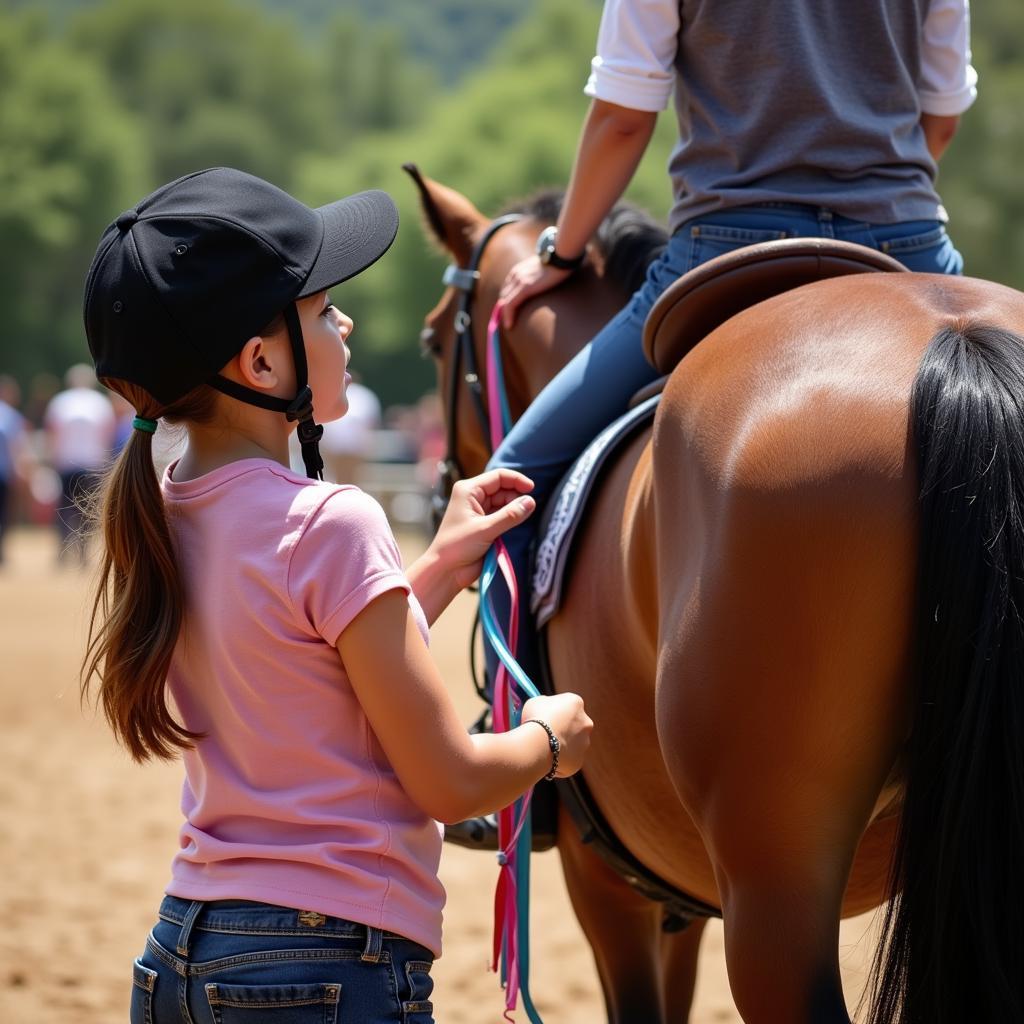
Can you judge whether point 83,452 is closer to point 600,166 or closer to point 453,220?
point 453,220

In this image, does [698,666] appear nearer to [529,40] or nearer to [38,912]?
[38,912]

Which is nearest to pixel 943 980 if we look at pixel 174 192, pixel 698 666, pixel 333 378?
pixel 698 666

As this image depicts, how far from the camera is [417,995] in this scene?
1.77 metres

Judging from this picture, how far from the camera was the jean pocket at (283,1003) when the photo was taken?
1677 millimetres

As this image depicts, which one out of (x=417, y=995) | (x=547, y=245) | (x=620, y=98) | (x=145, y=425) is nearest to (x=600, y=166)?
(x=620, y=98)

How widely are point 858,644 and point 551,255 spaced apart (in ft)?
5.69

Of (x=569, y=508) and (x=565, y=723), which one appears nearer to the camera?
(x=565, y=723)

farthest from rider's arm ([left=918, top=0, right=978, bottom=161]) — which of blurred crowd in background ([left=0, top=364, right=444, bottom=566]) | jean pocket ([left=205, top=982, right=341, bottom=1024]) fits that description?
blurred crowd in background ([left=0, top=364, right=444, bottom=566])

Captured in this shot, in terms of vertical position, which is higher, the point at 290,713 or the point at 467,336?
the point at 467,336

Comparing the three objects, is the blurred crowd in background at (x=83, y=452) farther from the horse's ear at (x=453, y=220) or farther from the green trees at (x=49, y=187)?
the green trees at (x=49, y=187)

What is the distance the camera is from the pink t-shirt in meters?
1.72

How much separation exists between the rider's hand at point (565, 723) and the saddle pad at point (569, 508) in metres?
0.76

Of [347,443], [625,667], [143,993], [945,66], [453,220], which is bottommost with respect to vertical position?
[347,443]

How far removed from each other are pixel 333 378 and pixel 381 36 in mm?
81483
